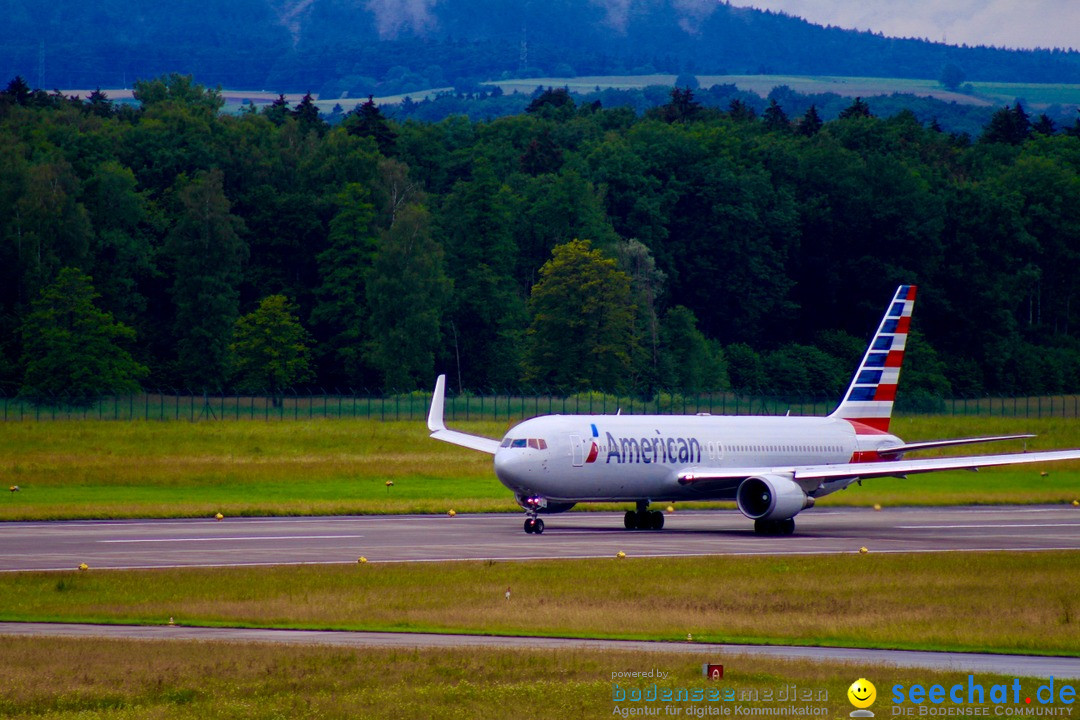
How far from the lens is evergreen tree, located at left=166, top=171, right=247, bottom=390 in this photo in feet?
416

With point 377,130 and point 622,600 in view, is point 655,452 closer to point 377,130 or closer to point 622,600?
point 622,600

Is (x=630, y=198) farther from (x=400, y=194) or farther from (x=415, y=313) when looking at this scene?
(x=415, y=313)

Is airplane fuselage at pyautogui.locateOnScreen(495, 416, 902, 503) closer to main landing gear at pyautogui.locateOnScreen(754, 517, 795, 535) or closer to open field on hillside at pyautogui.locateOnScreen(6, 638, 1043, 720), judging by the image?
main landing gear at pyautogui.locateOnScreen(754, 517, 795, 535)

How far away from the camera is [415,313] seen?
128375 millimetres

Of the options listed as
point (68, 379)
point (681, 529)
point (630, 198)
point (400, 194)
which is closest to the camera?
point (681, 529)

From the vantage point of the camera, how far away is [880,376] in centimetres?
5775

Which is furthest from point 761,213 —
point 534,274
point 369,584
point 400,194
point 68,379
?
point 369,584

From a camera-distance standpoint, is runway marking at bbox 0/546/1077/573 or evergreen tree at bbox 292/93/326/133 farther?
evergreen tree at bbox 292/93/326/133

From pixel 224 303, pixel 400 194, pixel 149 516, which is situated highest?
pixel 400 194

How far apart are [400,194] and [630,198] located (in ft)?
83.7

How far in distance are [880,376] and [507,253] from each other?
8706 cm

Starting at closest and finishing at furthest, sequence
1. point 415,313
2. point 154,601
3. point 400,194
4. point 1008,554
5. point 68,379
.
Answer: point 154,601, point 1008,554, point 68,379, point 415,313, point 400,194

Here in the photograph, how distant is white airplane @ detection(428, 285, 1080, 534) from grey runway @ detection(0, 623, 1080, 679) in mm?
20342

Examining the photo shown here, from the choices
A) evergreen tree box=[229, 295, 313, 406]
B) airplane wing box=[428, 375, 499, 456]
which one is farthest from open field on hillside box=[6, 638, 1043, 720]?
evergreen tree box=[229, 295, 313, 406]
